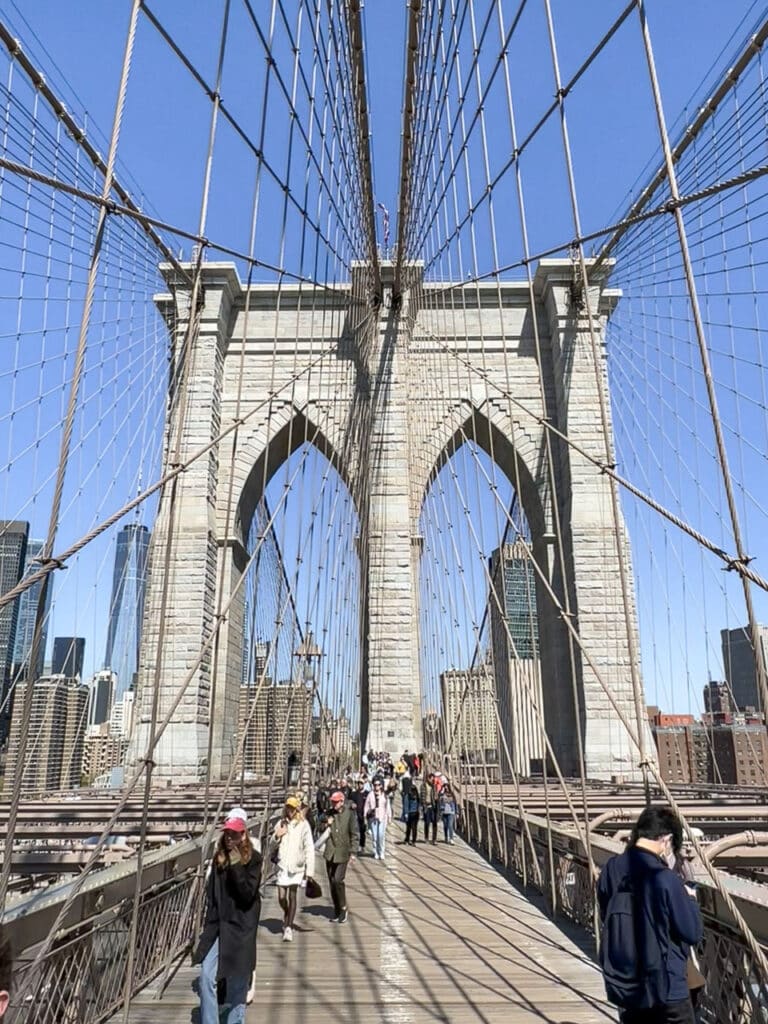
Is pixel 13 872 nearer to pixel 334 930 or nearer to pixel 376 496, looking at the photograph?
pixel 334 930

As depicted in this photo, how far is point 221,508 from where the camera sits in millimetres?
18953

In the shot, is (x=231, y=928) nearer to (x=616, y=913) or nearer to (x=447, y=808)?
(x=616, y=913)

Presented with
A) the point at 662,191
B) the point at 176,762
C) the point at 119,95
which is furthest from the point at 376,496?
the point at 119,95

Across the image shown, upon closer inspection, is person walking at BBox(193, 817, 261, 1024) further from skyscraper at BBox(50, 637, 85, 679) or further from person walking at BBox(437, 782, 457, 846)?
skyscraper at BBox(50, 637, 85, 679)

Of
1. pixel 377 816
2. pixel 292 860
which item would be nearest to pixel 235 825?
pixel 292 860

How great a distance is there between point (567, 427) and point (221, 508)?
26.1 feet

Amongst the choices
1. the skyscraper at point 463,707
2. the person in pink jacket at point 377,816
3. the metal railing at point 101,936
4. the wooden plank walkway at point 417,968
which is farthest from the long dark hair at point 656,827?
the person in pink jacket at point 377,816

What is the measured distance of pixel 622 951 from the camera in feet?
7.01

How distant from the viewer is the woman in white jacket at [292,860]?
15.7 ft

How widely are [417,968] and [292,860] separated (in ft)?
3.48

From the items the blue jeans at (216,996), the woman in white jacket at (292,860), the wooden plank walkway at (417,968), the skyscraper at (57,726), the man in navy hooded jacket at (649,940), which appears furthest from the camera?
the skyscraper at (57,726)

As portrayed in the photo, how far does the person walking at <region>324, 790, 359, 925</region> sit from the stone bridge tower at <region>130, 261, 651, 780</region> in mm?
10437

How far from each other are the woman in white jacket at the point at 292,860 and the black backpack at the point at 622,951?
2.97 metres

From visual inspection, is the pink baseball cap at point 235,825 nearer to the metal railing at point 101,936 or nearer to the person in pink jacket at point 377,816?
the metal railing at point 101,936
